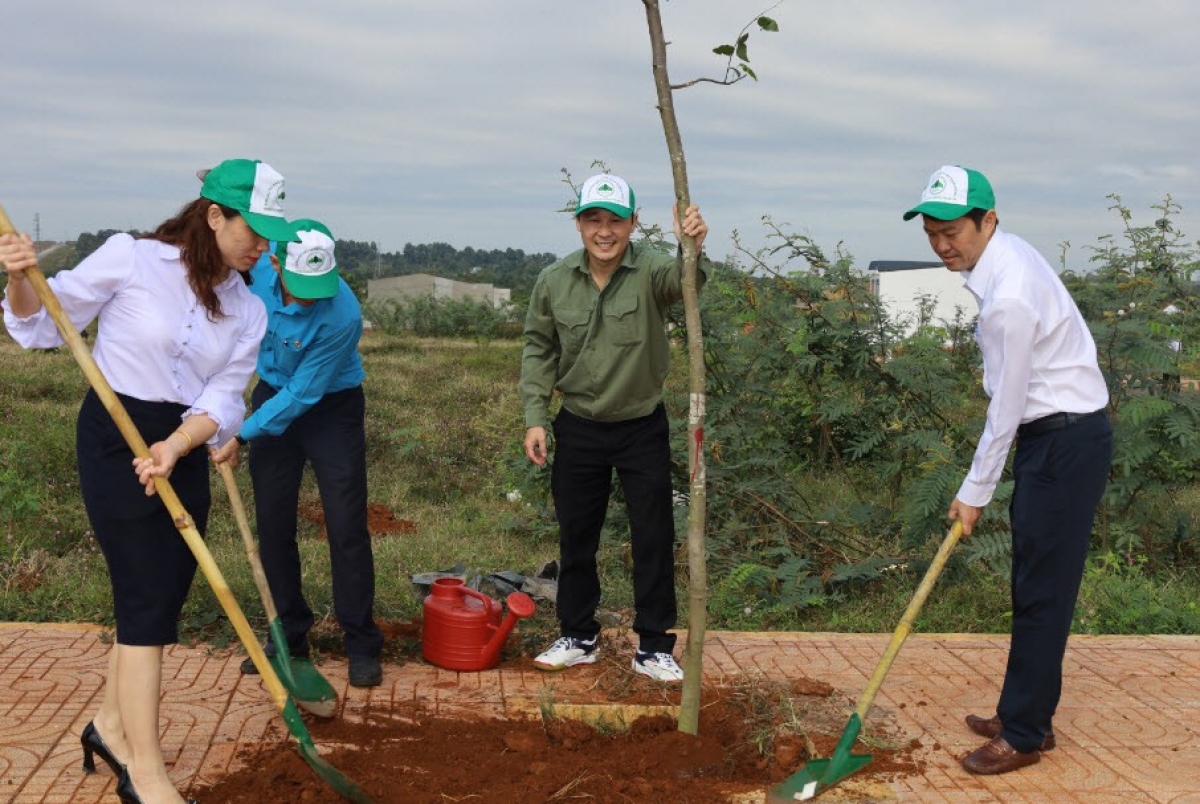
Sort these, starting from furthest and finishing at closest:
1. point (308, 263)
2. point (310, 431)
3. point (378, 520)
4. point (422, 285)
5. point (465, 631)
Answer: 1. point (422, 285)
2. point (378, 520)
3. point (465, 631)
4. point (310, 431)
5. point (308, 263)

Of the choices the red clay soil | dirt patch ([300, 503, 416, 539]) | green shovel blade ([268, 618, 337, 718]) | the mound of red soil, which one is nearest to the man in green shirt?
the red clay soil

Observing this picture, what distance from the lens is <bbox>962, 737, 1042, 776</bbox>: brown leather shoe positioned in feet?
14.2

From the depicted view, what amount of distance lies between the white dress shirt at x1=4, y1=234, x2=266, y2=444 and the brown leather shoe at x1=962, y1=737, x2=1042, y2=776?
9.19 ft

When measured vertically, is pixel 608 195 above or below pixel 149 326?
above

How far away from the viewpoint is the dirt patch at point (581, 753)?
4.03 metres

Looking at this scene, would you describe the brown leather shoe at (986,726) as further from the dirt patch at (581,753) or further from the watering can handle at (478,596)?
the watering can handle at (478,596)

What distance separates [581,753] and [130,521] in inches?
71.6

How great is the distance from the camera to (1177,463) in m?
7.41

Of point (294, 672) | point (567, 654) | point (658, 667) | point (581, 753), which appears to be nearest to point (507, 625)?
point (567, 654)

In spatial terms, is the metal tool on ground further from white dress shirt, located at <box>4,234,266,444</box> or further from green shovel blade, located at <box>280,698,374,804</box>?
white dress shirt, located at <box>4,234,266,444</box>

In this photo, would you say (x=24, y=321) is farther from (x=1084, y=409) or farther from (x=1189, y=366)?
(x=1189, y=366)

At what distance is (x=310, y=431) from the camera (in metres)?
4.97

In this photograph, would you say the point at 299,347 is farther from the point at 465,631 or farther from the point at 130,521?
the point at 465,631

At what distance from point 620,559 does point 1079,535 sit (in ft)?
12.3
